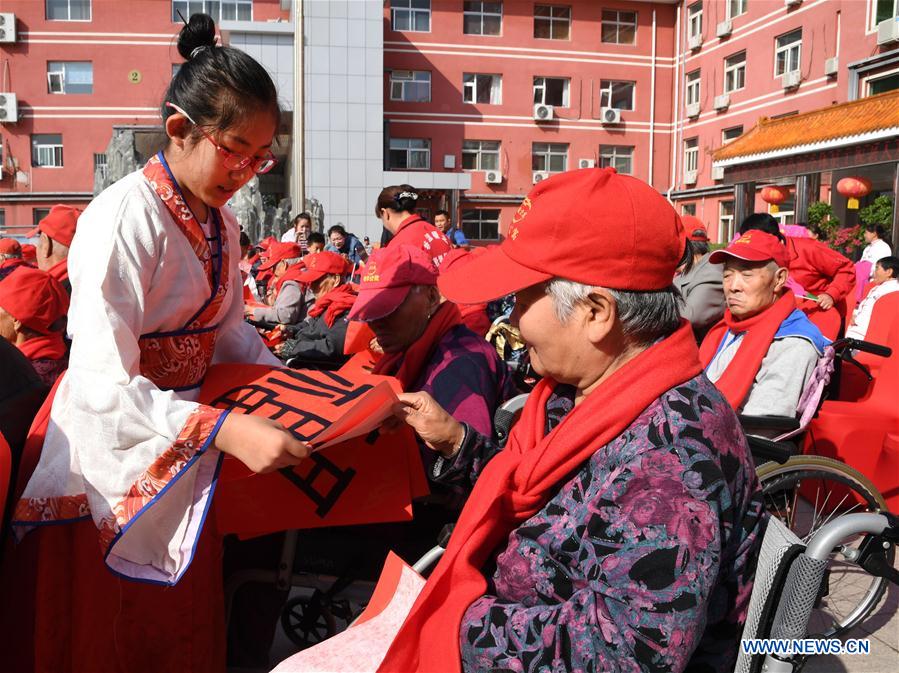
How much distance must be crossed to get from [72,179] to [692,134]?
66.8 ft

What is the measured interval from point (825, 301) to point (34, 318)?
4626 mm

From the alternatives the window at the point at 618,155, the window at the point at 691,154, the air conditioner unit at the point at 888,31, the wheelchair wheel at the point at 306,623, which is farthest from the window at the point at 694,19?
the wheelchair wheel at the point at 306,623

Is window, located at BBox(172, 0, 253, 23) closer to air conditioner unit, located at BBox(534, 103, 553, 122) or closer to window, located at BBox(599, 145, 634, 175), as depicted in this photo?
air conditioner unit, located at BBox(534, 103, 553, 122)

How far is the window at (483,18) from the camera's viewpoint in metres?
25.3

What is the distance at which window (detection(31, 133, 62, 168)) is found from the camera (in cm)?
2416

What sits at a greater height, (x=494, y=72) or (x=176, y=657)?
(x=494, y=72)

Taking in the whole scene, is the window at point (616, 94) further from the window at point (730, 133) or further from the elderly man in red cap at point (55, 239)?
the elderly man in red cap at point (55, 239)

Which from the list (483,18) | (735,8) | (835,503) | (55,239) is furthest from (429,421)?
(483,18)

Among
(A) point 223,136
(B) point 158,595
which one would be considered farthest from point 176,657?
(A) point 223,136

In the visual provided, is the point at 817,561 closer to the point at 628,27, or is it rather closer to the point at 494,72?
the point at 494,72

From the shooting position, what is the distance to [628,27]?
87.0 ft

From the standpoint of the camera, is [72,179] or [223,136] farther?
[72,179]

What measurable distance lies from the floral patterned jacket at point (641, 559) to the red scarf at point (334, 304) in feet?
11.9

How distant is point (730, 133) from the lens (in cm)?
2427
